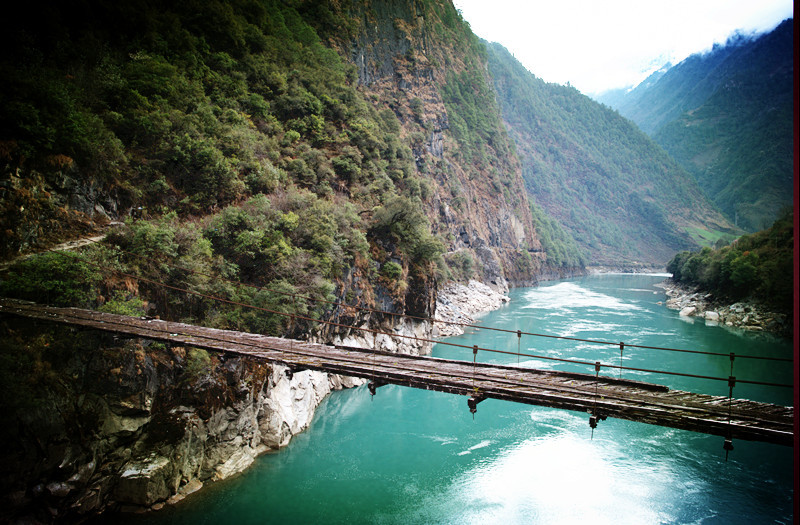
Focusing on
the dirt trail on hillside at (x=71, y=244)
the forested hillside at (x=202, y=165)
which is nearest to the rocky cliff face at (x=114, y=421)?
the forested hillside at (x=202, y=165)

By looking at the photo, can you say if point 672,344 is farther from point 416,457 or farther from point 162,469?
point 162,469

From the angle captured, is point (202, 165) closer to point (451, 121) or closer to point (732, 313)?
point (732, 313)

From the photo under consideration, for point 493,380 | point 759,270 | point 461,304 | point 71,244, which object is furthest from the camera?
point 461,304

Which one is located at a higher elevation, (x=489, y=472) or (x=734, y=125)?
(x=734, y=125)

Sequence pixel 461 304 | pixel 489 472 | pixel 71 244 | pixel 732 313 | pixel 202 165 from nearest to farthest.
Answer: pixel 71 244 → pixel 489 472 → pixel 202 165 → pixel 732 313 → pixel 461 304

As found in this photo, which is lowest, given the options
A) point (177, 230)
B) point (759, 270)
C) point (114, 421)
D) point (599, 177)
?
point (114, 421)

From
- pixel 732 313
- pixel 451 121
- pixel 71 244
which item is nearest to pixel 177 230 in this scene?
pixel 71 244

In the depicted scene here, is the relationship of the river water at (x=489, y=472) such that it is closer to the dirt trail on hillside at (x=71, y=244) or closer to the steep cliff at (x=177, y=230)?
the steep cliff at (x=177, y=230)
